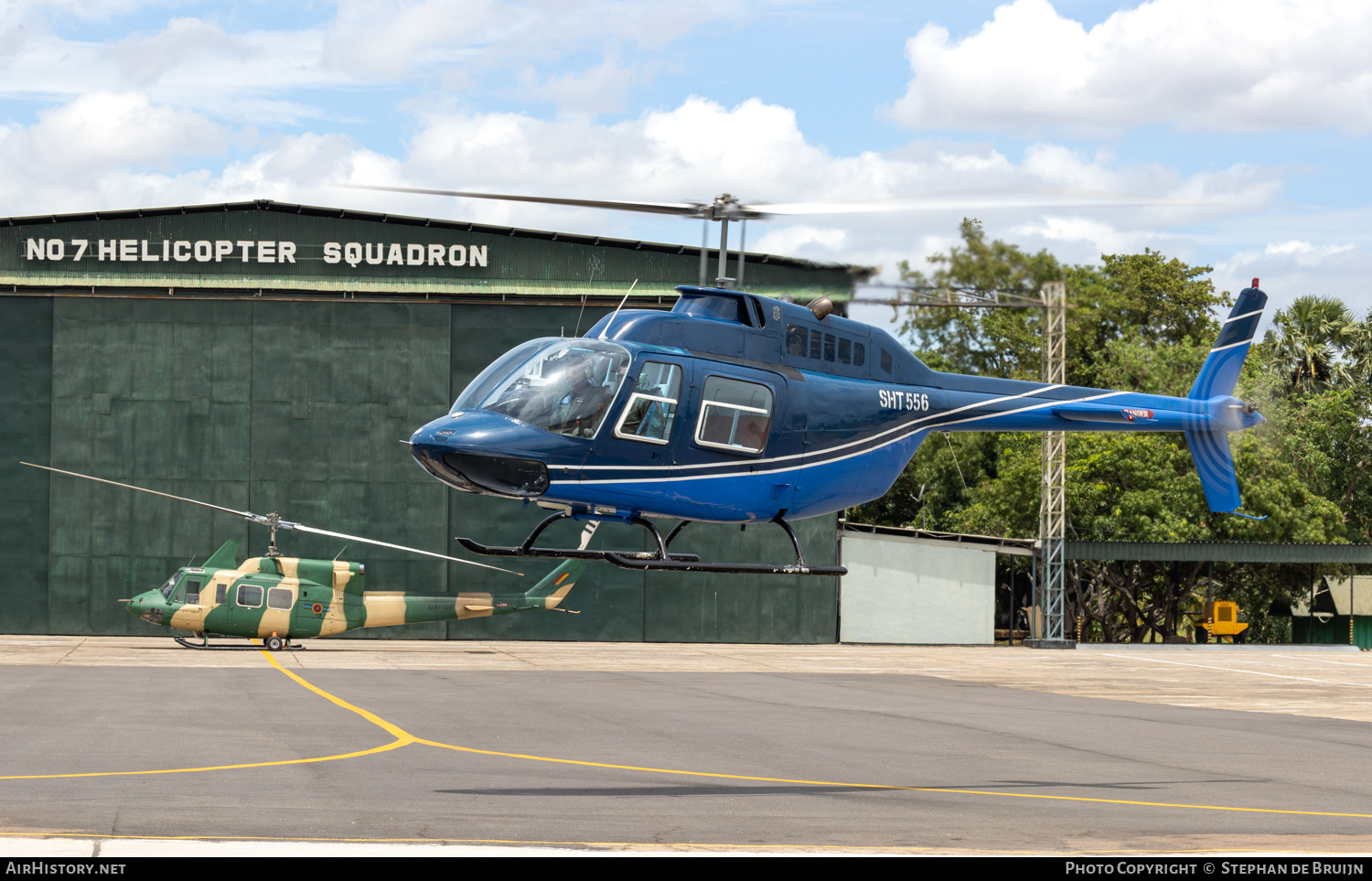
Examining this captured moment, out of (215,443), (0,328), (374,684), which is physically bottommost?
(374,684)

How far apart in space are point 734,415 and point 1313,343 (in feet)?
227

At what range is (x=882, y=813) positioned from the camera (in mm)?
16953

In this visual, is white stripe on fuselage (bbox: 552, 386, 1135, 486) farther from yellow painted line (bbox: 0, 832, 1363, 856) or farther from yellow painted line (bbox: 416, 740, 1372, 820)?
yellow painted line (bbox: 416, 740, 1372, 820)

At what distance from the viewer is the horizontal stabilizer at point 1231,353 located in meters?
19.8

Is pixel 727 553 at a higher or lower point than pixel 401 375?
lower

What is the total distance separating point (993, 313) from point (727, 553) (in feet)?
80.2

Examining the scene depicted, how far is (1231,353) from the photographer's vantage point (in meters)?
19.9

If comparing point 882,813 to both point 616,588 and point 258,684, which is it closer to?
point 258,684

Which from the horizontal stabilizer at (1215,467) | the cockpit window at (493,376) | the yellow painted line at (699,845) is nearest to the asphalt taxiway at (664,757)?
the yellow painted line at (699,845)

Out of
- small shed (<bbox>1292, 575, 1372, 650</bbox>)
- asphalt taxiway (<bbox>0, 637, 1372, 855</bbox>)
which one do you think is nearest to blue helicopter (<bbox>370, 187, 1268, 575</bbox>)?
asphalt taxiway (<bbox>0, 637, 1372, 855</bbox>)

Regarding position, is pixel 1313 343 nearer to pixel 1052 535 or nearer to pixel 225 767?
pixel 1052 535

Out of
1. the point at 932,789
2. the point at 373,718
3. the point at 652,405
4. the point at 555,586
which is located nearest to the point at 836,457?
the point at 652,405

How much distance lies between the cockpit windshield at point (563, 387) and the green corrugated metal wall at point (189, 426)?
117 feet

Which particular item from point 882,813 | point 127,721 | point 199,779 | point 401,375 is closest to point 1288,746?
point 882,813
